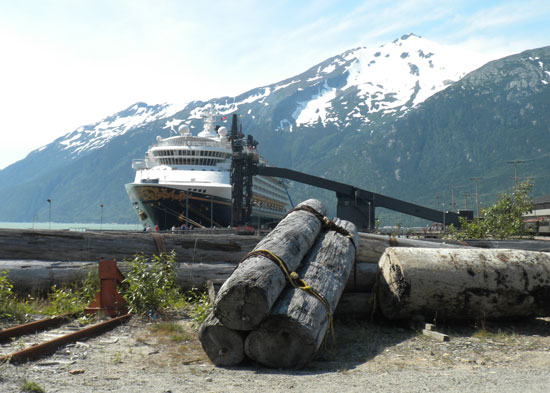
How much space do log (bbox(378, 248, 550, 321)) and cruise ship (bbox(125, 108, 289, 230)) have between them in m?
40.6

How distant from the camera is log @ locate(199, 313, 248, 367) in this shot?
5594mm

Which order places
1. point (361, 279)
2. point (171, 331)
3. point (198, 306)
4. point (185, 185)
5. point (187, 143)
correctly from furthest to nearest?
point (187, 143)
point (185, 185)
point (361, 279)
point (198, 306)
point (171, 331)

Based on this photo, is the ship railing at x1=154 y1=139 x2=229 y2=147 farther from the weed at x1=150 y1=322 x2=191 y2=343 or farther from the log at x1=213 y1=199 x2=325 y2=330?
the log at x1=213 y1=199 x2=325 y2=330

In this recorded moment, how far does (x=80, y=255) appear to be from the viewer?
378 inches

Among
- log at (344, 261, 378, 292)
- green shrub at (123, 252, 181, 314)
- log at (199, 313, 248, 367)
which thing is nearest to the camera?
log at (199, 313, 248, 367)

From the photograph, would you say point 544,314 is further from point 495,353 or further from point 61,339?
point 61,339

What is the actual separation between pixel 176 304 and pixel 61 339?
2.81m

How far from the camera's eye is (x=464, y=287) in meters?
7.49

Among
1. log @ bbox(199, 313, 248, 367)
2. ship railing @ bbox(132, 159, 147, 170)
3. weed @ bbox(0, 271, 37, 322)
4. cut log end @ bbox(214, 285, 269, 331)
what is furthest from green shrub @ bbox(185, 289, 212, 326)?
ship railing @ bbox(132, 159, 147, 170)

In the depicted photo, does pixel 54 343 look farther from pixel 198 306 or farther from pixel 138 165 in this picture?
pixel 138 165

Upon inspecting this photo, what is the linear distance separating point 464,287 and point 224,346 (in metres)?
3.92

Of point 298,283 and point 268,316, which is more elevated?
point 298,283

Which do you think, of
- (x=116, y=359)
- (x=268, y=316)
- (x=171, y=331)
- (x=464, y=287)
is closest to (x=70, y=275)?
(x=171, y=331)

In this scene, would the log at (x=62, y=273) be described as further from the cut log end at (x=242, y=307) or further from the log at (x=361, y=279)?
the cut log end at (x=242, y=307)
